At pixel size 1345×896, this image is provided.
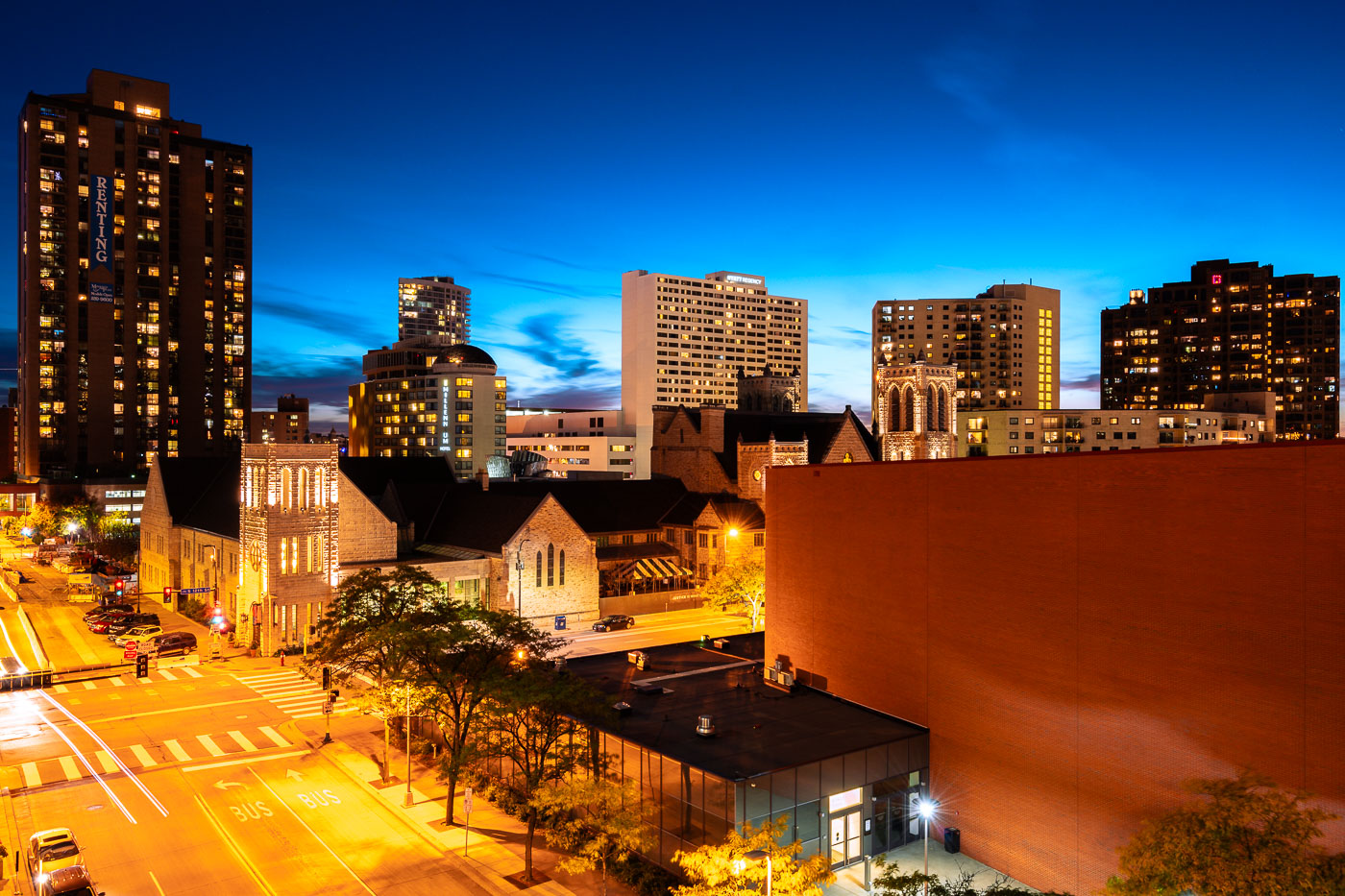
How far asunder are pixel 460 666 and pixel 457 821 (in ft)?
19.8

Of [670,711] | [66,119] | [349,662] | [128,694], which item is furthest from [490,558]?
[66,119]

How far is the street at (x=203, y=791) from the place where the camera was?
2947 cm

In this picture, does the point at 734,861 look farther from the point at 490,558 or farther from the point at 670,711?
the point at 490,558

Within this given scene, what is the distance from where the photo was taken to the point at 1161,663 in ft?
88.1

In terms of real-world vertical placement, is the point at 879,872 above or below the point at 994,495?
below

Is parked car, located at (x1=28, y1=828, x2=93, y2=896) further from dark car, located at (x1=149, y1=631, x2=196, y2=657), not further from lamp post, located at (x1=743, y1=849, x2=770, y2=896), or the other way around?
dark car, located at (x1=149, y1=631, x2=196, y2=657)

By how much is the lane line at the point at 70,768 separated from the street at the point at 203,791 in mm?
53

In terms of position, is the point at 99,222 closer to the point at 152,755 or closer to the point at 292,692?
the point at 292,692

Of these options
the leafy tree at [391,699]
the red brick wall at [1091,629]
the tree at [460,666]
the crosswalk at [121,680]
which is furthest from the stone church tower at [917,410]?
the crosswalk at [121,680]

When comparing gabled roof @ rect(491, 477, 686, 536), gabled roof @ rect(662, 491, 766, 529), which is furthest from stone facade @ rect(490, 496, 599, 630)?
gabled roof @ rect(662, 491, 766, 529)

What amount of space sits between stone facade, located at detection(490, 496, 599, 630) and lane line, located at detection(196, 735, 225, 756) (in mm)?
27125

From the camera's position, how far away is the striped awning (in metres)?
80.5

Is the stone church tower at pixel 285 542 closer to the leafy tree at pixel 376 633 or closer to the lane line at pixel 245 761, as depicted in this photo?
the leafy tree at pixel 376 633

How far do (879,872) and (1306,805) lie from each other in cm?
1347
